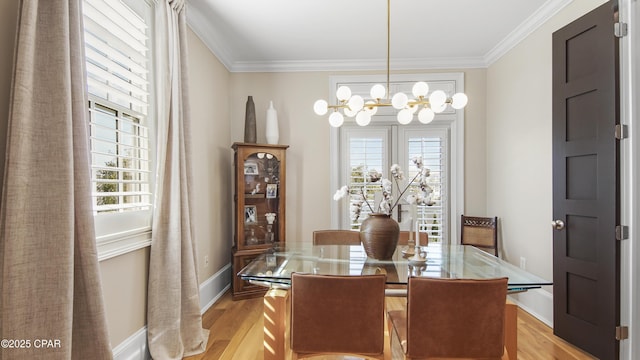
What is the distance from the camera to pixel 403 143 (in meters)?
4.15

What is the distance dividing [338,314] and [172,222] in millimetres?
1406

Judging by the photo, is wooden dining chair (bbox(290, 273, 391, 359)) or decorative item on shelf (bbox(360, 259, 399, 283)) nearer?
wooden dining chair (bbox(290, 273, 391, 359))

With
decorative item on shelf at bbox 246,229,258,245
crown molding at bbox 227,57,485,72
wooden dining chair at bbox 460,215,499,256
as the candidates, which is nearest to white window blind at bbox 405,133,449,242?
wooden dining chair at bbox 460,215,499,256

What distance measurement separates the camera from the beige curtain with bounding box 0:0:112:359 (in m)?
1.25

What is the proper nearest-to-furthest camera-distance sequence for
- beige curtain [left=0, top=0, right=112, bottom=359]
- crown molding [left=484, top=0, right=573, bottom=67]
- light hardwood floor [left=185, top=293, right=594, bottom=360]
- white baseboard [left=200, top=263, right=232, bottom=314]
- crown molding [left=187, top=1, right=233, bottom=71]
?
1. beige curtain [left=0, top=0, right=112, bottom=359]
2. light hardwood floor [left=185, top=293, right=594, bottom=360]
3. crown molding [left=484, top=0, right=573, bottom=67]
4. crown molding [left=187, top=1, right=233, bottom=71]
5. white baseboard [left=200, top=263, right=232, bottom=314]

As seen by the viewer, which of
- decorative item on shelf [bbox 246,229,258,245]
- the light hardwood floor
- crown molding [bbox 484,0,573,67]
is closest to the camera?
the light hardwood floor

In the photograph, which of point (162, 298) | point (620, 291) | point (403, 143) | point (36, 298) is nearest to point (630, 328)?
point (620, 291)

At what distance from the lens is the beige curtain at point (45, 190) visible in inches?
49.3

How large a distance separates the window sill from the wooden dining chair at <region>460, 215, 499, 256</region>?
334 centimetres

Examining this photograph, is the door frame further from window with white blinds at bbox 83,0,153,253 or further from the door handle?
window with white blinds at bbox 83,0,153,253

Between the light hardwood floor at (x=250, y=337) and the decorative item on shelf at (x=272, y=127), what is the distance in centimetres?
183

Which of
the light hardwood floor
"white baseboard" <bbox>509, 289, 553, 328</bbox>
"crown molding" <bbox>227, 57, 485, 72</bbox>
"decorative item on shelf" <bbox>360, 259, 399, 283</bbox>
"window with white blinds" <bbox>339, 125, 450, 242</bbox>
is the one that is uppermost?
"crown molding" <bbox>227, 57, 485, 72</bbox>

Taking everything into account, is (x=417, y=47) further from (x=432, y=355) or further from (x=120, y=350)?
(x=120, y=350)

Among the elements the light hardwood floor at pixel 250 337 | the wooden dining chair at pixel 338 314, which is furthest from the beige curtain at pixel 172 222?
the wooden dining chair at pixel 338 314
